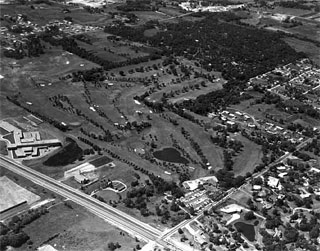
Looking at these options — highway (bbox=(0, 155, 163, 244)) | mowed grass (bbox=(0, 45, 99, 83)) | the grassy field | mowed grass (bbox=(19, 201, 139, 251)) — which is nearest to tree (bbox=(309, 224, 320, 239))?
highway (bbox=(0, 155, 163, 244))

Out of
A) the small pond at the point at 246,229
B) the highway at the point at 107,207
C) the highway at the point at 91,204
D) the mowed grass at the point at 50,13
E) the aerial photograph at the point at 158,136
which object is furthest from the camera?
the mowed grass at the point at 50,13

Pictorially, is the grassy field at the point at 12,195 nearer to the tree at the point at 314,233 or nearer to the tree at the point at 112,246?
the tree at the point at 112,246

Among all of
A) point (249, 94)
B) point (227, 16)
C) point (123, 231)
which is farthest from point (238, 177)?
point (227, 16)

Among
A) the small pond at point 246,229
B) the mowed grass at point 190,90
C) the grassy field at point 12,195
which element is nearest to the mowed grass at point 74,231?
the grassy field at point 12,195

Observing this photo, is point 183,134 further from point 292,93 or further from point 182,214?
point 292,93

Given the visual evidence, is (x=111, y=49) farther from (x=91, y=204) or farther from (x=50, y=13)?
(x=91, y=204)

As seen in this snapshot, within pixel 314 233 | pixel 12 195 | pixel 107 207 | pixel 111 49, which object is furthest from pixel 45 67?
pixel 314 233
